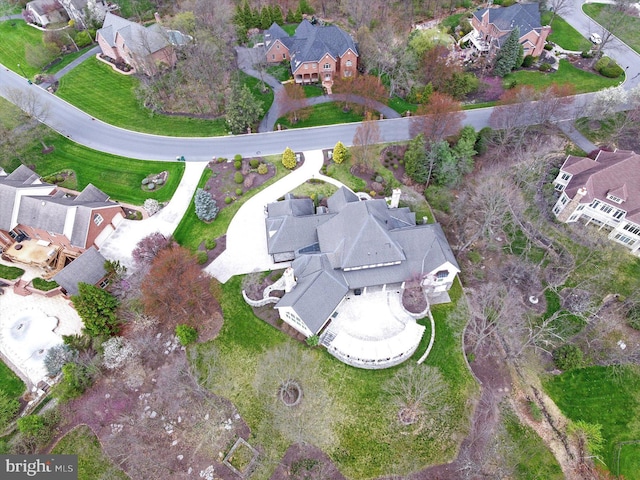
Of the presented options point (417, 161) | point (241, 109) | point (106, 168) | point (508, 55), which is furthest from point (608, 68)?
point (106, 168)

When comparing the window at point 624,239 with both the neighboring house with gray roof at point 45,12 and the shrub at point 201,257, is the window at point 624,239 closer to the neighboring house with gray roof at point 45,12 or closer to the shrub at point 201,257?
the shrub at point 201,257

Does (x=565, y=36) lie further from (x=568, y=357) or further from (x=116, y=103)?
(x=116, y=103)

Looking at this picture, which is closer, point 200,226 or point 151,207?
point 200,226

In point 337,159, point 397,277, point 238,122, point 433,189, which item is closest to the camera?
point 397,277

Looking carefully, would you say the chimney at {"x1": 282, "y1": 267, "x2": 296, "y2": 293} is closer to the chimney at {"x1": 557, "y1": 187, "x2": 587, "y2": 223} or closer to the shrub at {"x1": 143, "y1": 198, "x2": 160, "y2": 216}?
the shrub at {"x1": 143, "y1": 198, "x2": 160, "y2": 216}

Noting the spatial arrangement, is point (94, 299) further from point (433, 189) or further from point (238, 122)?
point (433, 189)

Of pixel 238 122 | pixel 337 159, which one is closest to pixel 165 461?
pixel 337 159
